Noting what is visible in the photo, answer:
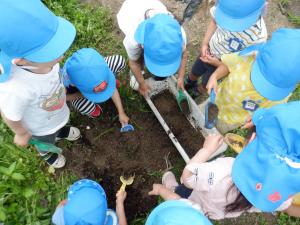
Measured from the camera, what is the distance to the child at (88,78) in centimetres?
217

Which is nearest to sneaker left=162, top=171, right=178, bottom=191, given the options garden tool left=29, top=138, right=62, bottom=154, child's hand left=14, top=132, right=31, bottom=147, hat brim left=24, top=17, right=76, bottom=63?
garden tool left=29, top=138, right=62, bottom=154

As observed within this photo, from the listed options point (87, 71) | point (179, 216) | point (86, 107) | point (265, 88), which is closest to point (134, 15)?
point (87, 71)

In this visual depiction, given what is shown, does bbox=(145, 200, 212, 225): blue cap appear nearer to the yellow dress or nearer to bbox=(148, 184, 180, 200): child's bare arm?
bbox=(148, 184, 180, 200): child's bare arm

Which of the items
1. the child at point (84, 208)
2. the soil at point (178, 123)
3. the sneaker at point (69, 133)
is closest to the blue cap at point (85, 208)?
the child at point (84, 208)

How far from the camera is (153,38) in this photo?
2053mm

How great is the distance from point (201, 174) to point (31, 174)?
1.42m

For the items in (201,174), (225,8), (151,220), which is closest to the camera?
(151,220)

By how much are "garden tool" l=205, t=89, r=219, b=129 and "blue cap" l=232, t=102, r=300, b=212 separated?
2.73 ft

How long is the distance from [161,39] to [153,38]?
6cm

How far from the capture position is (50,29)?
1611 mm

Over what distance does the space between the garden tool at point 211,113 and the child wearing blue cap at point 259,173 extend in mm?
618

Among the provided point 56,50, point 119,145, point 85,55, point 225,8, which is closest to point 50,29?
point 56,50

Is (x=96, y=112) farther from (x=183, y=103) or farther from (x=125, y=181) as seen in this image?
(x=183, y=103)

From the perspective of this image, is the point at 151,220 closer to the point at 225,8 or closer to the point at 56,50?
the point at 56,50
